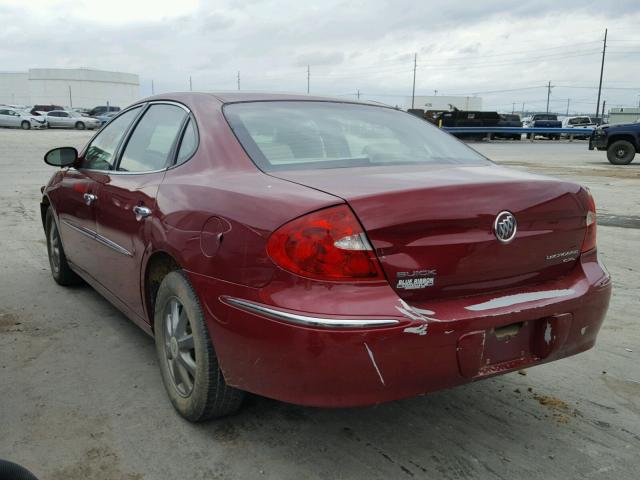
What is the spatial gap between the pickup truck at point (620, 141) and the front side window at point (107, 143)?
18260 mm

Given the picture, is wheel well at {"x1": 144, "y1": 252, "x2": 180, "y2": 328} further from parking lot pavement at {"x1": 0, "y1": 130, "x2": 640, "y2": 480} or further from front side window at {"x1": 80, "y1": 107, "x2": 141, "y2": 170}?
front side window at {"x1": 80, "y1": 107, "x2": 141, "y2": 170}

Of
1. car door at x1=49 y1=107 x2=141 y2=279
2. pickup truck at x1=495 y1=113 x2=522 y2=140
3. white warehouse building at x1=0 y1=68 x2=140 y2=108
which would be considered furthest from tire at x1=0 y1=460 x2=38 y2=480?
white warehouse building at x1=0 y1=68 x2=140 y2=108

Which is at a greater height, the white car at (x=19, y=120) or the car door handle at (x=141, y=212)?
the car door handle at (x=141, y=212)

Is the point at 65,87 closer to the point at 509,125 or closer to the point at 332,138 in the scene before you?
the point at 509,125

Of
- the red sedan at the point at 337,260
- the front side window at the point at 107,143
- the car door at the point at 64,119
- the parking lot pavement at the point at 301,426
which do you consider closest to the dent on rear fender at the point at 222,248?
the red sedan at the point at 337,260

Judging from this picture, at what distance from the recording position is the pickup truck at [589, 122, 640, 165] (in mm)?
18547

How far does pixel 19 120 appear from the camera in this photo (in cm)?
4084

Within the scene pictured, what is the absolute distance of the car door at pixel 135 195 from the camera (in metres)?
3.07

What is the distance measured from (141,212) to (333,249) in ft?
4.37

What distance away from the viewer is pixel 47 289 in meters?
4.89

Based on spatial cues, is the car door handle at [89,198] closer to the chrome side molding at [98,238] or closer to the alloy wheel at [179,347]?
the chrome side molding at [98,238]

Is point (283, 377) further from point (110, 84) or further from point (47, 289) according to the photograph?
point (110, 84)

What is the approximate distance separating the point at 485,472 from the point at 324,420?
2.53 ft

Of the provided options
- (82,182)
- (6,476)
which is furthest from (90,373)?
(6,476)
